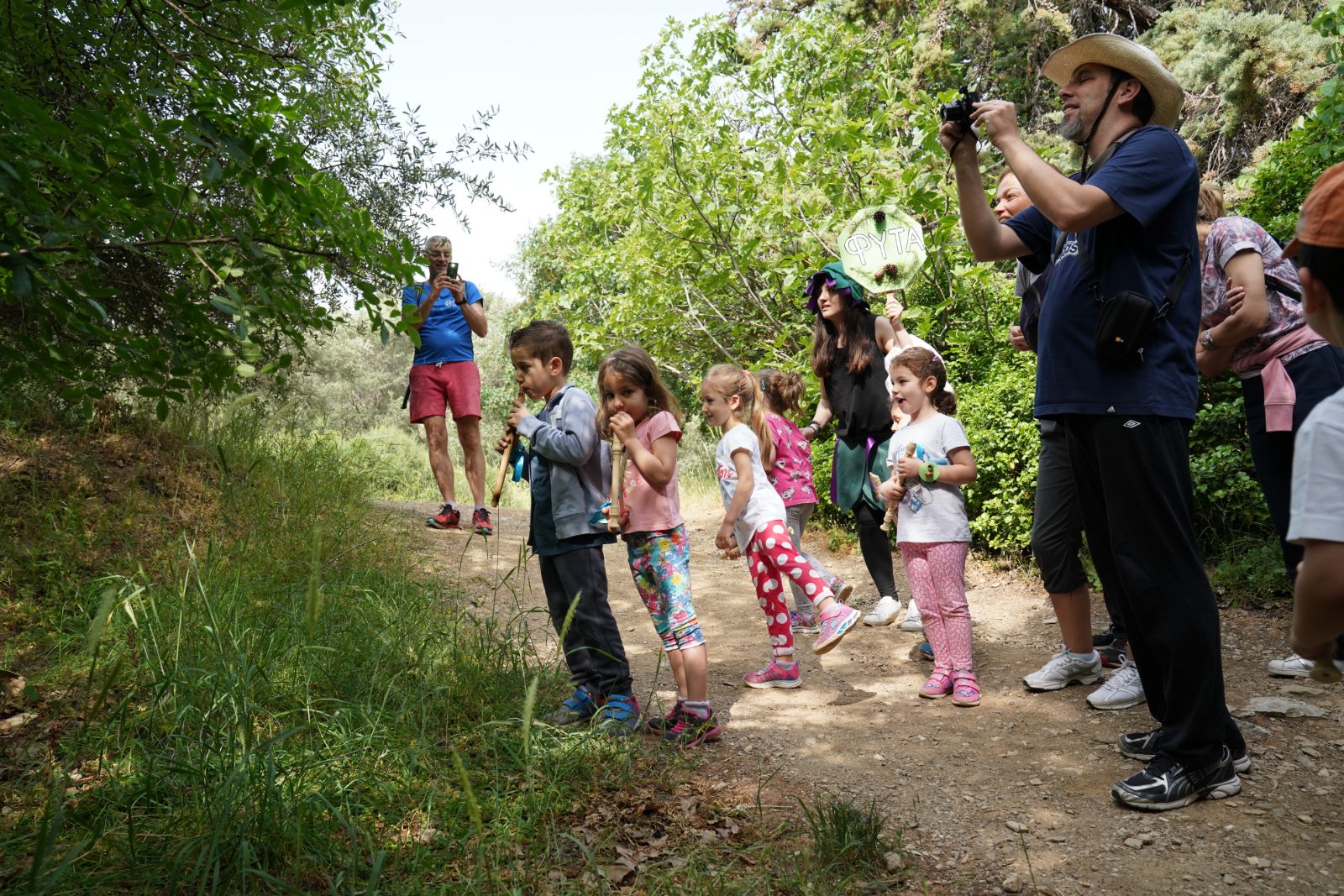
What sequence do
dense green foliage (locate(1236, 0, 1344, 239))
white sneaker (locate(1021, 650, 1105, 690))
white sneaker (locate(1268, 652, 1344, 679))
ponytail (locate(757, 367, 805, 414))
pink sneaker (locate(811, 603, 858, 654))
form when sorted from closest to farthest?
white sneaker (locate(1268, 652, 1344, 679)) < pink sneaker (locate(811, 603, 858, 654)) < white sneaker (locate(1021, 650, 1105, 690)) < dense green foliage (locate(1236, 0, 1344, 239)) < ponytail (locate(757, 367, 805, 414))

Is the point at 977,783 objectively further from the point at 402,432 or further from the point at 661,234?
the point at 402,432

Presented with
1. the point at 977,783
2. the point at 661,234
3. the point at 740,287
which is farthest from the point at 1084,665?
the point at 661,234

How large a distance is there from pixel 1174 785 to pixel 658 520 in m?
2.11

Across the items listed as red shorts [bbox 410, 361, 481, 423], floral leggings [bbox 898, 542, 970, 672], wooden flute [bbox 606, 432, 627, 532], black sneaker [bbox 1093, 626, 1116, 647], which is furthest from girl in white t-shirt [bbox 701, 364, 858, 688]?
red shorts [bbox 410, 361, 481, 423]

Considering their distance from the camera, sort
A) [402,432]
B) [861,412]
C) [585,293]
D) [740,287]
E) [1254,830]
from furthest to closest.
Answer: [402,432] → [585,293] → [740,287] → [861,412] → [1254,830]

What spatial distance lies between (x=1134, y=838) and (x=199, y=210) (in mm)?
4251

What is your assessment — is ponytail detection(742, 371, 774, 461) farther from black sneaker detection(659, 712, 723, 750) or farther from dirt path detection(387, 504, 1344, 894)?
black sneaker detection(659, 712, 723, 750)

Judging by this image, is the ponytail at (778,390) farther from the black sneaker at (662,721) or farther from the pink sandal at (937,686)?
the black sneaker at (662,721)

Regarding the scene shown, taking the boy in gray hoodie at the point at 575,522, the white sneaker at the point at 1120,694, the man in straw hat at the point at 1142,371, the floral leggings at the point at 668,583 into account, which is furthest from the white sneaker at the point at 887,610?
the man in straw hat at the point at 1142,371

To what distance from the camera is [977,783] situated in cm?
351

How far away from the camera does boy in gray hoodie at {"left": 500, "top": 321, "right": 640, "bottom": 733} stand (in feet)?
13.1

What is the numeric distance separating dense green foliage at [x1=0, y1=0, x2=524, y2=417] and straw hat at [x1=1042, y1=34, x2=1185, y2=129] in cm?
259

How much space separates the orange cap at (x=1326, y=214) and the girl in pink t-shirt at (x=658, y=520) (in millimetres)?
2617

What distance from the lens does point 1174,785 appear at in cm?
308
